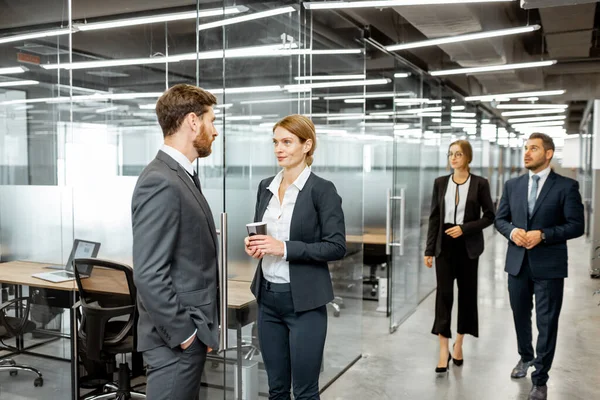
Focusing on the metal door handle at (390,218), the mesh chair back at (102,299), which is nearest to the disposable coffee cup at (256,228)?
the mesh chair back at (102,299)

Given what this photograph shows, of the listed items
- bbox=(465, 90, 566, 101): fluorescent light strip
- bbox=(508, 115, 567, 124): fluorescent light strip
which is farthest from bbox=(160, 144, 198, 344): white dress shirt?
bbox=(508, 115, 567, 124): fluorescent light strip

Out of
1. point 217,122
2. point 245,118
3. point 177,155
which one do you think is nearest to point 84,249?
point 245,118

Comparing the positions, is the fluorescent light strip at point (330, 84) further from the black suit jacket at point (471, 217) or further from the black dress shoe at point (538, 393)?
the black dress shoe at point (538, 393)

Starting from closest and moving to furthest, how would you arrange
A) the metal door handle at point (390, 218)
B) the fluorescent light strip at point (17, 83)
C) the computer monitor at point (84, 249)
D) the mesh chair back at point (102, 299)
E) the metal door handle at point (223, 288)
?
the metal door handle at point (223, 288), the mesh chair back at point (102, 299), the fluorescent light strip at point (17, 83), the computer monitor at point (84, 249), the metal door handle at point (390, 218)

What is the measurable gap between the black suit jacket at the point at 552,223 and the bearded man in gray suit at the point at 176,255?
245 cm

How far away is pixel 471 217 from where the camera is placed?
4.20m

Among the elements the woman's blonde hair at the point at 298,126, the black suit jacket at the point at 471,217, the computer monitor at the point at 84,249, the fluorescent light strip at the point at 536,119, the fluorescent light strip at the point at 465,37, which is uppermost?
the fluorescent light strip at the point at 465,37

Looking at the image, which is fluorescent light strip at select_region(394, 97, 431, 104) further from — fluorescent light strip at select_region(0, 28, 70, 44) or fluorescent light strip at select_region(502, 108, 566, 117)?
fluorescent light strip at select_region(502, 108, 566, 117)

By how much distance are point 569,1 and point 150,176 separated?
3.23 meters

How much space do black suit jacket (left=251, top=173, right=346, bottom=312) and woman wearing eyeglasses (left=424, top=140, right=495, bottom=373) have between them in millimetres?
1870

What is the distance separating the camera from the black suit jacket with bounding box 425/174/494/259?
Result: 413cm

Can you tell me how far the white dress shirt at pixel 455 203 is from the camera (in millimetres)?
4191

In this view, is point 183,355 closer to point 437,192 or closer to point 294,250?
point 294,250

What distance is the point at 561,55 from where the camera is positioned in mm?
7434
